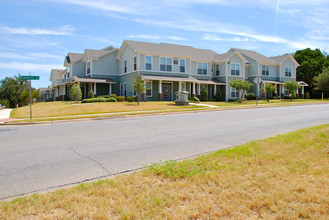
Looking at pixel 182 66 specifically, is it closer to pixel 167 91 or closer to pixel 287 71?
pixel 167 91

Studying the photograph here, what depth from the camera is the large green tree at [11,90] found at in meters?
65.8

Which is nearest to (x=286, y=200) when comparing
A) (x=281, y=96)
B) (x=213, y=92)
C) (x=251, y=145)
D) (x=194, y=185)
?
(x=194, y=185)

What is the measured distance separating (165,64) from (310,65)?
36496mm

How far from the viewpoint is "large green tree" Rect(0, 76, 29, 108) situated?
6575 centimetres

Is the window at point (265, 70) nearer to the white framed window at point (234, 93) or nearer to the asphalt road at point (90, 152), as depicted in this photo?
the white framed window at point (234, 93)

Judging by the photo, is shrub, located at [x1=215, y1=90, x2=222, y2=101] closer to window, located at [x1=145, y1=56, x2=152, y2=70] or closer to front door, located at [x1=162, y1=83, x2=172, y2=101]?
front door, located at [x1=162, y1=83, x2=172, y2=101]

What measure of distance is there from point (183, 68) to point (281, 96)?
2094 cm

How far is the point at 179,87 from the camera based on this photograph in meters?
33.9

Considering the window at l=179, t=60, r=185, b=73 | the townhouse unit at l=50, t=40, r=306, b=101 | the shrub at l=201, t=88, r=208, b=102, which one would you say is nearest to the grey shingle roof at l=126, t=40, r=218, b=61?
the townhouse unit at l=50, t=40, r=306, b=101

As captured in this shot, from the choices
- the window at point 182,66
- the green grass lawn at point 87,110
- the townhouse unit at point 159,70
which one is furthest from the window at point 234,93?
the green grass lawn at point 87,110

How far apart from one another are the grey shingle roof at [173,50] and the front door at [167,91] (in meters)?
4.18

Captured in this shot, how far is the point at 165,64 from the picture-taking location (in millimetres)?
34094

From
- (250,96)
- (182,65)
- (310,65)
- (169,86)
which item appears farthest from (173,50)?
(310,65)

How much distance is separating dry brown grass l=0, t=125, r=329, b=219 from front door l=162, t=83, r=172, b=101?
29.0m
